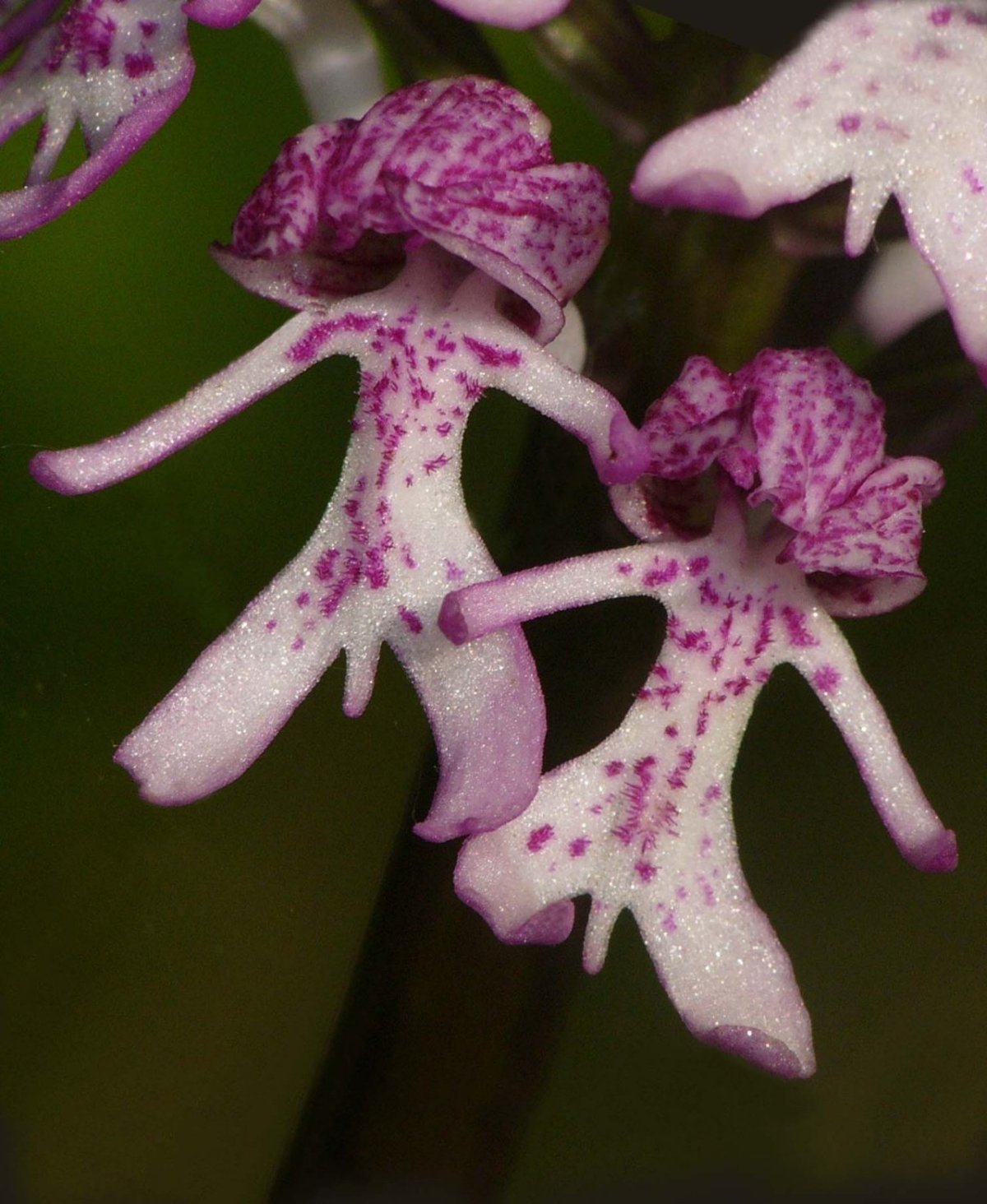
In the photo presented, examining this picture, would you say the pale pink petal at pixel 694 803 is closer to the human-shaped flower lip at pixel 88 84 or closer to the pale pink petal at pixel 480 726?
the pale pink petal at pixel 480 726

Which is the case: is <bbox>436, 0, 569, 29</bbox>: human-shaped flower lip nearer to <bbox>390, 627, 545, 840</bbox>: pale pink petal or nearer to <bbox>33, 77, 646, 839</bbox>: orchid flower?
<bbox>33, 77, 646, 839</bbox>: orchid flower

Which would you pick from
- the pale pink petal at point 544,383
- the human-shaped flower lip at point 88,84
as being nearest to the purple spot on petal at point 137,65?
the human-shaped flower lip at point 88,84

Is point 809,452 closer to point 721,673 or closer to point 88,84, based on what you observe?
point 721,673

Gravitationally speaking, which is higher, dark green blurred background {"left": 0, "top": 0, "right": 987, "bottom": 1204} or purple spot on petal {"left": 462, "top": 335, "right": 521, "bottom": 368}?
purple spot on petal {"left": 462, "top": 335, "right": 521, "bottom": 368}

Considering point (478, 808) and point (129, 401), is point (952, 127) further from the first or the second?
point (129, 401)

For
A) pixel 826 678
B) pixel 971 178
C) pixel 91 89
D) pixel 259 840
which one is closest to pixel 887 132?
pixel 971 178

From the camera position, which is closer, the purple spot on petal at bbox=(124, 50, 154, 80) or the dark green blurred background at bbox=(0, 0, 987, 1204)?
the purple spot on petal at bbox=(124, 50, 154, 80)

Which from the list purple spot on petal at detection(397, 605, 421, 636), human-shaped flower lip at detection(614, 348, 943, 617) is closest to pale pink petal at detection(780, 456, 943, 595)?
human-shaped flower lip at detection(614, 348, 943, 617)

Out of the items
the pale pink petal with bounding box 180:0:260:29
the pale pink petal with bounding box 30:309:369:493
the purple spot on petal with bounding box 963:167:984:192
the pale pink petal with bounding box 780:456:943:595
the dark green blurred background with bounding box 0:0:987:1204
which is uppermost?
the purple spot on petal with bounding box 963:167:984:192
